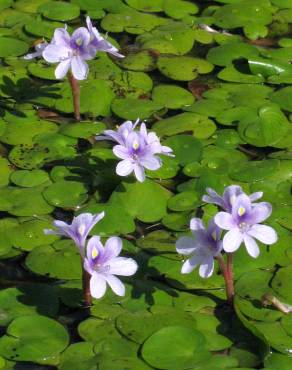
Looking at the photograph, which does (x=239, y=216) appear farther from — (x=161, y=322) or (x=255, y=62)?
(x=255, y=62)

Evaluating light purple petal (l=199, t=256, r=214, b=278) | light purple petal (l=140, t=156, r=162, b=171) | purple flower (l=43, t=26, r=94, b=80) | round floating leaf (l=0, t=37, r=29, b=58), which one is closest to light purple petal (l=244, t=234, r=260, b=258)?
light purple petal (l=199, t=256, r=214, b=278)

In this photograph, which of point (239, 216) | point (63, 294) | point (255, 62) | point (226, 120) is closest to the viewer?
point (239, 216)

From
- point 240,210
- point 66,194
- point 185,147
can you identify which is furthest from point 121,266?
point 185,147

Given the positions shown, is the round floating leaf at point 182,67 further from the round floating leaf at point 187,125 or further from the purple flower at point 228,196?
the purple flower at point 228,196

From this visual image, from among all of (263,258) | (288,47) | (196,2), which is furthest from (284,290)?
(196,2)

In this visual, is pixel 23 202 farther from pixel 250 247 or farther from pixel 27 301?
pixel 250 247
